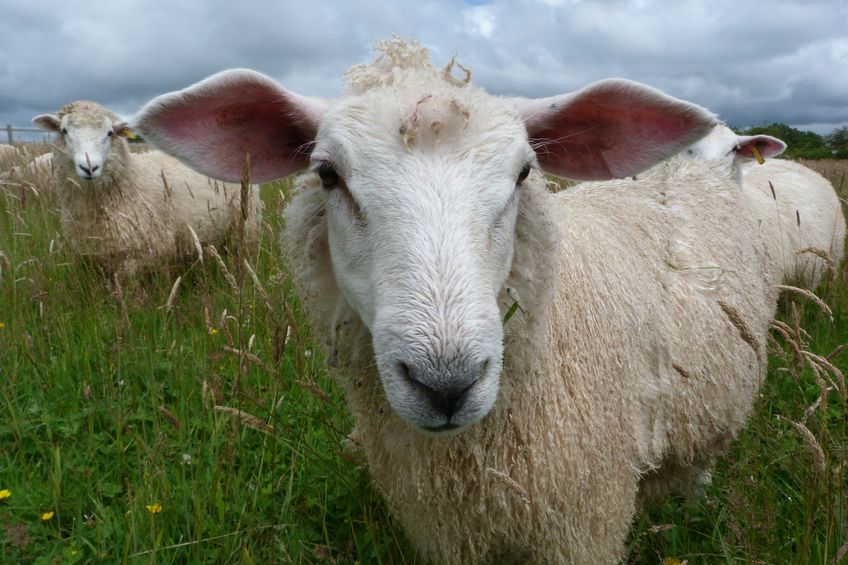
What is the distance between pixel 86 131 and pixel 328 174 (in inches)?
198

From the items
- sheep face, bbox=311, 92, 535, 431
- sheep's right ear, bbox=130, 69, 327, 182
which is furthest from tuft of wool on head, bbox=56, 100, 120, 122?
sheep face, bbox=311, 92, 535, 431

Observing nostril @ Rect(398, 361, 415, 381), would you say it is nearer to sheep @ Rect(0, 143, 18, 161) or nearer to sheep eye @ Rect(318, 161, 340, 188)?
sheep eye @ Rect(318, 161, 340, 188)

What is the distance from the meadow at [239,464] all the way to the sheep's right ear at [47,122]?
9.67 feet

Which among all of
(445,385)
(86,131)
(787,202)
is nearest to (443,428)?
(445,385)

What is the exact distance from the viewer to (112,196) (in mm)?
5590

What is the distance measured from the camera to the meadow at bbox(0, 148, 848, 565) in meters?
1.74

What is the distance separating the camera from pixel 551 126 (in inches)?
74.2

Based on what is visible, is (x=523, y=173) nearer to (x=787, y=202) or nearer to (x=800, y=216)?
(x=787, y=202)

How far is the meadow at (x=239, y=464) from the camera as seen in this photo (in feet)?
5.69

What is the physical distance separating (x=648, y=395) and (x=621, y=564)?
0.62 metres

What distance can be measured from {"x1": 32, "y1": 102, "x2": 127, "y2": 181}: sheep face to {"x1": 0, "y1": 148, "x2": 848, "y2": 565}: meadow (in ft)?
6.78

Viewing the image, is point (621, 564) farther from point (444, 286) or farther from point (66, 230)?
point (66, 230)

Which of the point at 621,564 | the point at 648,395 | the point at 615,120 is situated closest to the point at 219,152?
the point at 615,120

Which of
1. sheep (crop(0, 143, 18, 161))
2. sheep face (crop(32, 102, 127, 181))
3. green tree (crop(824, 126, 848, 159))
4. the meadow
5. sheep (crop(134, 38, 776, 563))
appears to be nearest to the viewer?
sheep (crop(134, 38, 776, 563))
